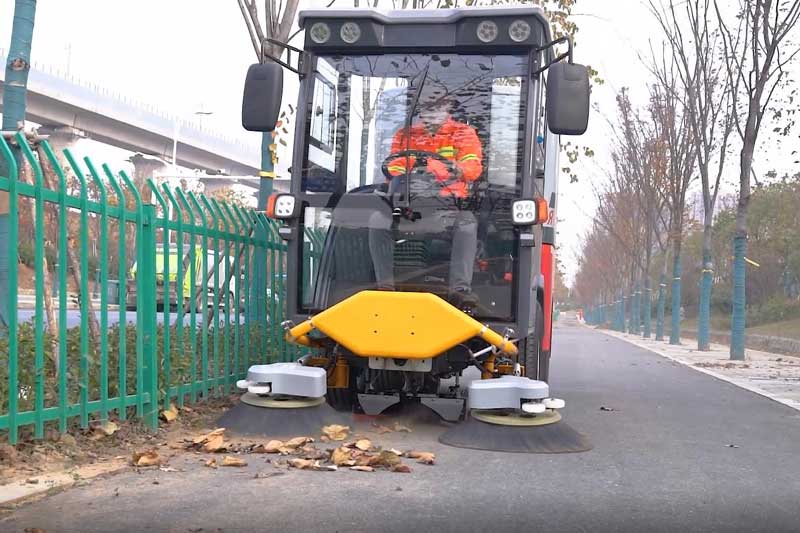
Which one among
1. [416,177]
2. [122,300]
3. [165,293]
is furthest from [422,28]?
[122,300]

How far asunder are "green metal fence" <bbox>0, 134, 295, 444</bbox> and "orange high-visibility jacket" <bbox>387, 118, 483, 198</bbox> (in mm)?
1731

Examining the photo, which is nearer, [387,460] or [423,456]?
[387,460]

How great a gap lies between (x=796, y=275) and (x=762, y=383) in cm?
3711

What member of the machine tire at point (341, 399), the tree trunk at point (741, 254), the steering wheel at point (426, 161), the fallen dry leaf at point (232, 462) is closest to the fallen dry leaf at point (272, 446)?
the fallen dry leaf at point (232, 462)

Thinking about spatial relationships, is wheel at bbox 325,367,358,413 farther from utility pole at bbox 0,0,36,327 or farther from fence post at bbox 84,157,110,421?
utility pole at bbox 0,0,36,327

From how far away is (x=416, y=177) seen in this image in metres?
7.48

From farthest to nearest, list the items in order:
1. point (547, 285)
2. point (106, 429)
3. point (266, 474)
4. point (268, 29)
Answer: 1. point (268, 29)
2. point (547, 285)
3. point (106, 429)
4. point (266, 474)

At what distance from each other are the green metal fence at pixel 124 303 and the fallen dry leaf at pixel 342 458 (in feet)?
4.94

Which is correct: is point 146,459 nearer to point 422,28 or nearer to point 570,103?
point 570,103

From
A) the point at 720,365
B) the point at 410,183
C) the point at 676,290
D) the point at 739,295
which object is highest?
the point at 410,183

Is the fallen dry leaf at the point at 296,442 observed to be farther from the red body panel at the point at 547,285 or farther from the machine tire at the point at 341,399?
the red body panel at the point at 547,285

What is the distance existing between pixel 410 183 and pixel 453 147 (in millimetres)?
434

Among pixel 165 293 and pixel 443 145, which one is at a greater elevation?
pixel 443 145

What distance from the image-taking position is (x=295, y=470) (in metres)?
5.79
